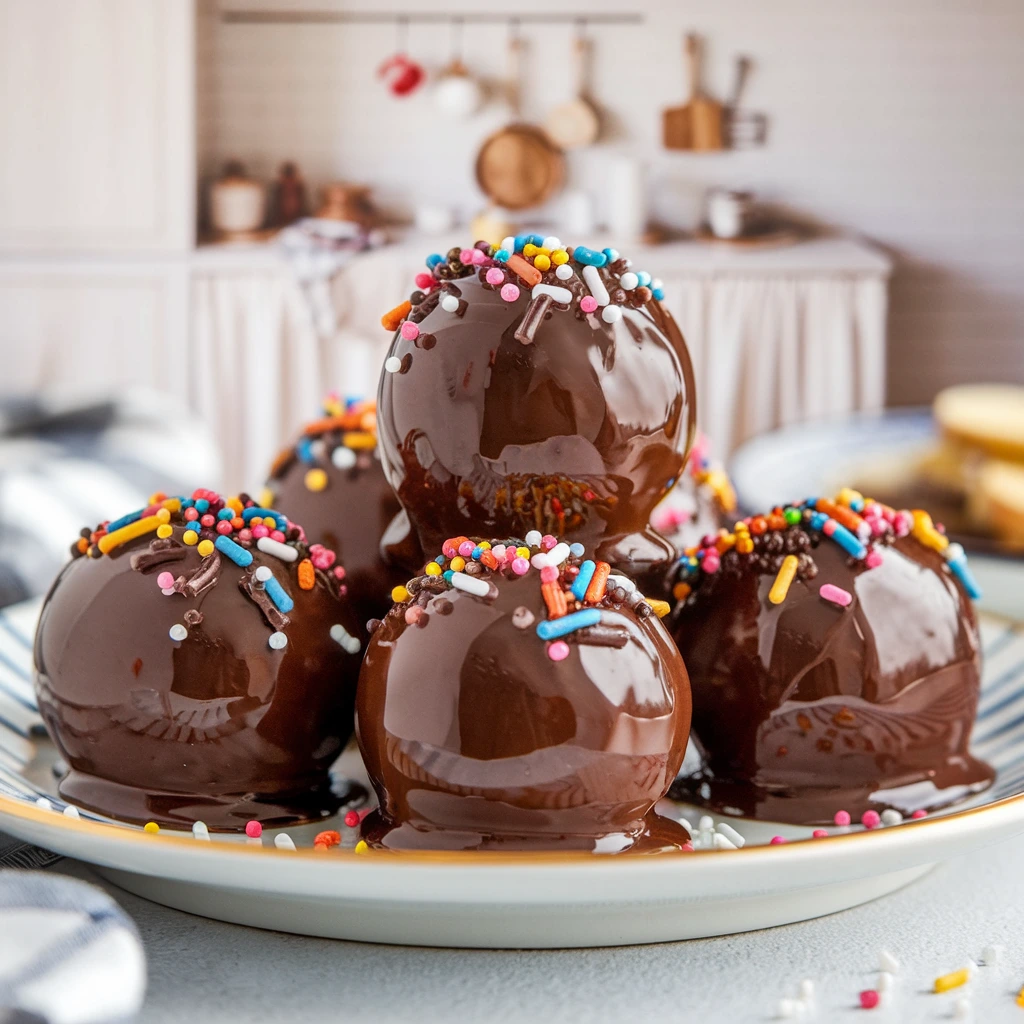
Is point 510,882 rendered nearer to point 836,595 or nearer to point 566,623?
point 566,623

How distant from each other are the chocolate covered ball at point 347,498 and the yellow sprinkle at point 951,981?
16.5 inches

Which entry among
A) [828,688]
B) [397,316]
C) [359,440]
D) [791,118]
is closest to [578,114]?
[791,118]

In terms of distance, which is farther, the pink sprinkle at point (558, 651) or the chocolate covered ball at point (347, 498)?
the chocolate covered ball at point (347, 498)

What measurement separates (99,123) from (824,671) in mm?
3494

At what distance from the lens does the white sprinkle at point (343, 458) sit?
3.12ft

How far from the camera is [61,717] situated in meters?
0.77

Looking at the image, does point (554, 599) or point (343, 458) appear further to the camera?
point (343, 458)

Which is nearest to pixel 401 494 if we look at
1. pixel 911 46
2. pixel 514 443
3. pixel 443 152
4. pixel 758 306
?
pixel 514 443

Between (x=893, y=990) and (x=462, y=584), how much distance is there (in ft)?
0.98

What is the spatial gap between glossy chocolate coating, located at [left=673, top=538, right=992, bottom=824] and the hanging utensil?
3259 mm

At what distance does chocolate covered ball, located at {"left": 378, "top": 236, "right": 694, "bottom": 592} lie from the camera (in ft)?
2.38

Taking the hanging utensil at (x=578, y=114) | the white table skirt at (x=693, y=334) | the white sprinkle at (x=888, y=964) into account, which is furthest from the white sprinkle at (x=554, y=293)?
the hanging utensil at (x=578, y=114)

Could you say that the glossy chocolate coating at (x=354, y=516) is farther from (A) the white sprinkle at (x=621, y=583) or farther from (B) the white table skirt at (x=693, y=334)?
(B) the white table skirt at (x=693, y=334)

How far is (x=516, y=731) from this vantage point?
2.10ft
